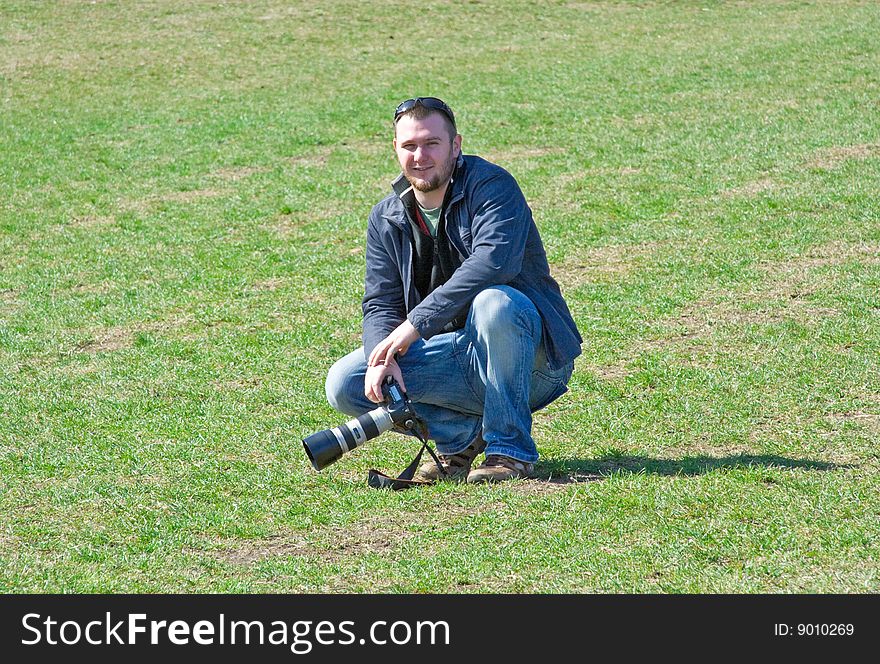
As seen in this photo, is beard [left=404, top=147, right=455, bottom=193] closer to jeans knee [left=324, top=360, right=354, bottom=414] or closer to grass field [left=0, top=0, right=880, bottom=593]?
jeans knee [left=324, top=360, right=354, bottom=414]

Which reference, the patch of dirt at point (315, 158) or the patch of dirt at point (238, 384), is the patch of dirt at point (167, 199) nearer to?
the patch of dirt at point (315, 158)

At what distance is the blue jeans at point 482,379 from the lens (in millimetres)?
4789

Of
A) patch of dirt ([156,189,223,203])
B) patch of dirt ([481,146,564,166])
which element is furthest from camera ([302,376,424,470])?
patch of dirt ([481,146,564,166])

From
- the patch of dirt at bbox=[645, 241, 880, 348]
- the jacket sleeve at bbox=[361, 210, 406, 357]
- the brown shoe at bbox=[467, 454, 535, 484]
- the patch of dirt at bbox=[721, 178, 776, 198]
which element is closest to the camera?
the brown shoe at bbox=[467, 454, 535, 484]

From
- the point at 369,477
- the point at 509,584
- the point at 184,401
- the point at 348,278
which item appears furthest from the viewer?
the point at 348,278

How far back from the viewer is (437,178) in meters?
4.90

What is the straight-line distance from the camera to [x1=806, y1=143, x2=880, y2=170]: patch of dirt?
1123cm

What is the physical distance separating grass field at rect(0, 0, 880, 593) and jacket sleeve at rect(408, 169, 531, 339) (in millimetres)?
725

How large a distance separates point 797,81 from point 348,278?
28.4 ft

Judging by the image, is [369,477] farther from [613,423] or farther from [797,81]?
[797,81]

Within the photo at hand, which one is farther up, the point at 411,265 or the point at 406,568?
the point at 411,265

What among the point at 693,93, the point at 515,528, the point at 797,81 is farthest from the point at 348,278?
the point at 797,81

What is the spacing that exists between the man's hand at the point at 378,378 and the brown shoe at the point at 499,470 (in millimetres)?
461

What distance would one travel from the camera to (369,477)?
5.04 meters
